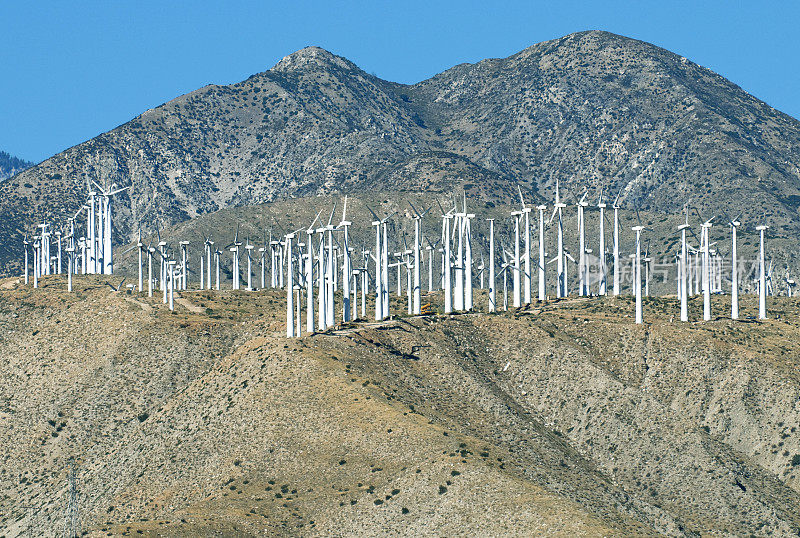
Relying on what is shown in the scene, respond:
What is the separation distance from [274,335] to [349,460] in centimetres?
4771

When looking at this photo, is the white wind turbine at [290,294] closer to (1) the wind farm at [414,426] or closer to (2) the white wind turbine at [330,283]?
(1) the wind farm at [414,426]

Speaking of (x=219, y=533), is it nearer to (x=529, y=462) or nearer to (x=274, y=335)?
(x=529, y=462)

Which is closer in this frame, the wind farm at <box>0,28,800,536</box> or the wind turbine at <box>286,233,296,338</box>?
the wind farm at <box>0,28,800,536</box>

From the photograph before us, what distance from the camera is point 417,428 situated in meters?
142

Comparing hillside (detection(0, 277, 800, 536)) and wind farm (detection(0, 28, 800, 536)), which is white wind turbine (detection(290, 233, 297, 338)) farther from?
hillside (detection(0, 277, 800, 536))

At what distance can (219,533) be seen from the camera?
125 meters

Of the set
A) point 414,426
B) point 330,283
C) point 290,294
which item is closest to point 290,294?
point 290,294

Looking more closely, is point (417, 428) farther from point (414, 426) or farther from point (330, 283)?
point (330, 283)

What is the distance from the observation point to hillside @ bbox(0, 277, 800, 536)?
431 ft

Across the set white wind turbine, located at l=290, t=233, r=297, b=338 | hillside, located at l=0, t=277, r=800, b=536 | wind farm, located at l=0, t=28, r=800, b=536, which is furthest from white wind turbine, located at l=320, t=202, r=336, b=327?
white wind turbine, located at l=290, t=233, r=297, b=338

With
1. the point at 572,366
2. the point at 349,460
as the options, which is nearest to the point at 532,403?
the point at 572,366

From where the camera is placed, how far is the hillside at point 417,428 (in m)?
131

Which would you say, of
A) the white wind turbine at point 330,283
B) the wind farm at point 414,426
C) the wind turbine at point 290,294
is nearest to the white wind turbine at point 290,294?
the wind turbine at point 290,294

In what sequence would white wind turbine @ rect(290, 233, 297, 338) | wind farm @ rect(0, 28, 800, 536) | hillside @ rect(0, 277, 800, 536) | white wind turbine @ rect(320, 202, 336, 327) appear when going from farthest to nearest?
white wind turbine @ rect(320, 202, 336, 327) → white wind turbine @ rect(290, 233, 297, 338) → wind farm @ rect(0, 28, 800, 536) → hillside @ rect(0, 277, 800, 536)
